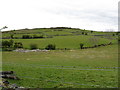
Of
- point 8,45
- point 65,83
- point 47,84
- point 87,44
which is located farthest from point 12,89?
point 87,44

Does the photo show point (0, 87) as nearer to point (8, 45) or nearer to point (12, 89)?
point (12, 89)

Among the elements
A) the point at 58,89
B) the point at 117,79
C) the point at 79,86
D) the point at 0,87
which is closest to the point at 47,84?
the point at 58,89

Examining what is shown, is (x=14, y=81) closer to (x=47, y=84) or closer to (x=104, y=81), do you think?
(x=47, y=84)

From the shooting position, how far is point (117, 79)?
22.5 m

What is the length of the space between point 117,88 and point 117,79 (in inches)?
149

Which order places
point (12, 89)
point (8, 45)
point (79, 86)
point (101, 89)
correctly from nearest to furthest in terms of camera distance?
1. point (12, 89)
2. point (101, 89)
3. point (79, 86)
4. point (8, 45)

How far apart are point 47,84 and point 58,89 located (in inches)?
89.3

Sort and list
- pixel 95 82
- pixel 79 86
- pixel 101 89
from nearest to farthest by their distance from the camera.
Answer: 1. pixel 101 89
2. pixel 79 86
3. pixel 95 82

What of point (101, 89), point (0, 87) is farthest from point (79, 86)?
point (0, 87)

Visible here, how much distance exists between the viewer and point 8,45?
7988 centimetres

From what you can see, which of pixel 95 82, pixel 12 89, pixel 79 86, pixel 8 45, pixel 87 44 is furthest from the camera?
pixel 87 44

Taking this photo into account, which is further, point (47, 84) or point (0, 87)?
point (47, 84)

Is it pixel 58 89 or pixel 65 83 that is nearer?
pixel 58 89

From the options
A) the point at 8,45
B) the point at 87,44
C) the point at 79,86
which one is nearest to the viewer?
the point at 79,86
